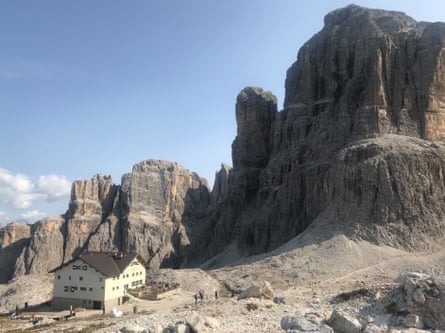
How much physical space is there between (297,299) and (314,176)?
201ft

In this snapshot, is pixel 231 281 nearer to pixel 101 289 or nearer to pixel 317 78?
pixel 101 289

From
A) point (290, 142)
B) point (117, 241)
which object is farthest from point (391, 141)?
point (117, 241)

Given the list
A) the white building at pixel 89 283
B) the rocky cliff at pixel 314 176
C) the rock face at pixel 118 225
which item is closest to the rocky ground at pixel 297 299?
the white building at pixel 89 283

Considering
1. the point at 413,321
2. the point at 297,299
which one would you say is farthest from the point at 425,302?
the point at 297,299

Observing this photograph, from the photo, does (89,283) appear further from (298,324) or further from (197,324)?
(298,324)

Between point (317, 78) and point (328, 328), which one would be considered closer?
point (328, 328)

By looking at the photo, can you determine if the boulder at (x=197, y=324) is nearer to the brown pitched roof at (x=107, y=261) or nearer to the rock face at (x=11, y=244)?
the brown pitched roof at (x=107, y=261)

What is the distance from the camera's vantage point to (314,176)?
101938 mm

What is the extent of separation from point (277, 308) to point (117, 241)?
11366 centimetres

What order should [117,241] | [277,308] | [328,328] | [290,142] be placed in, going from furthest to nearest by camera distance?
[117,241] < [290,142] < [277,308] < [328,328]

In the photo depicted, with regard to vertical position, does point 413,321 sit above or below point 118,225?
below

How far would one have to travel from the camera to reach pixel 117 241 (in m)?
145

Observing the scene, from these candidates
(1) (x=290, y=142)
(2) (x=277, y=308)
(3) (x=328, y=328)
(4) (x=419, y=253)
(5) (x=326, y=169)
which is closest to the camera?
(3) (x=328, y=328)

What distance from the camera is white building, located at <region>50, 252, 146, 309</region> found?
2041 inches
